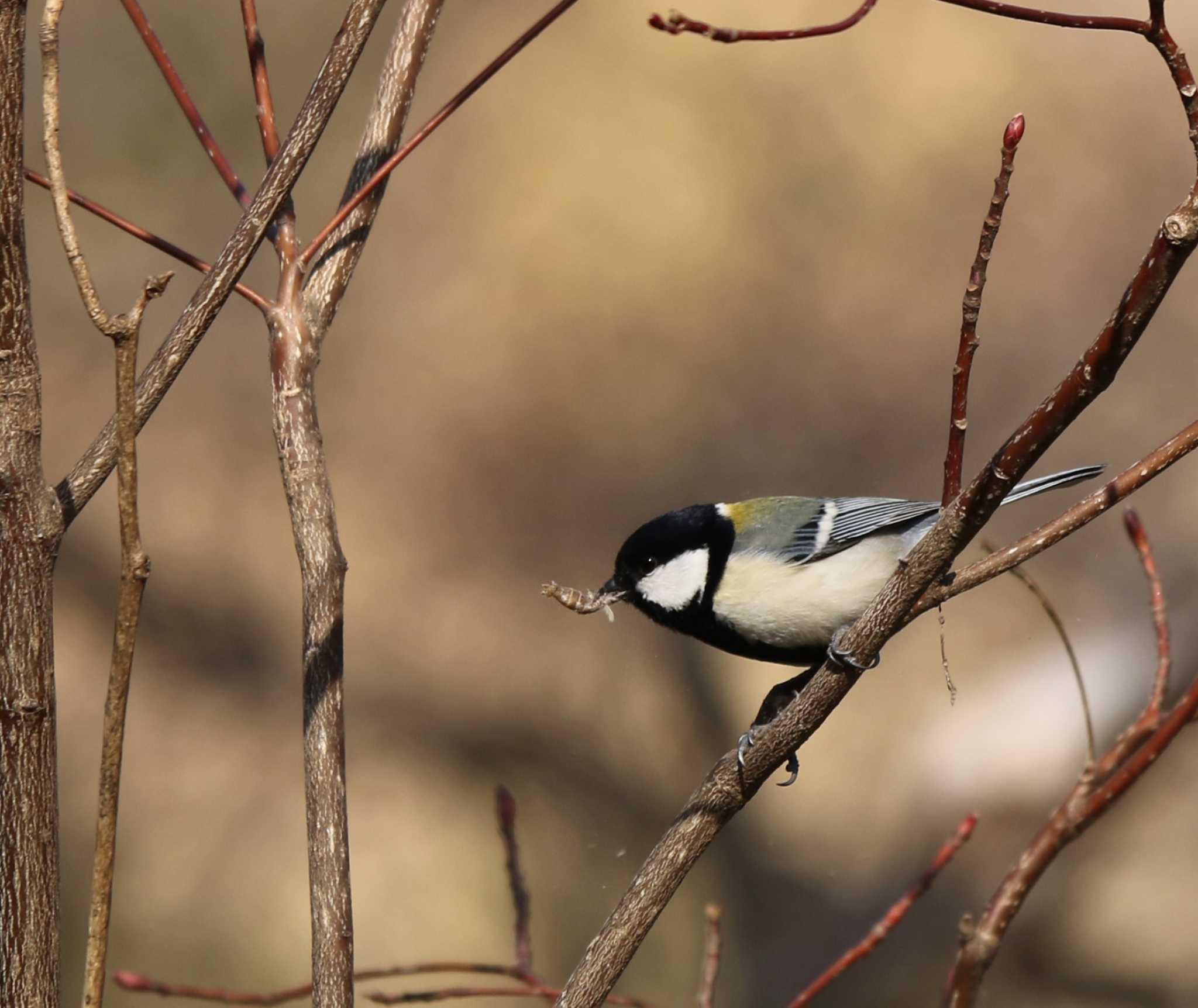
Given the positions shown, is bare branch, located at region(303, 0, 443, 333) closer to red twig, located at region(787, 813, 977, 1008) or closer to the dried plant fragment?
the dried plant fragment

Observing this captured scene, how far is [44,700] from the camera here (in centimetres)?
108

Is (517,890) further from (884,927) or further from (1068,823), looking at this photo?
(1068,823)

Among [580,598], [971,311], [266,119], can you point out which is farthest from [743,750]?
[266,119]

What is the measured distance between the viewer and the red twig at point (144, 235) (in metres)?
1.32

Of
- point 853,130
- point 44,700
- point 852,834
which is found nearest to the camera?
point 44,700

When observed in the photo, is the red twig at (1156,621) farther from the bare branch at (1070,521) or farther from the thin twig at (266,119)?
the thin twig at (266,119)

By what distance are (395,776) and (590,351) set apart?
1.67m

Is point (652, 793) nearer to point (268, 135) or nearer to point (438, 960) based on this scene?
point (438, 960)

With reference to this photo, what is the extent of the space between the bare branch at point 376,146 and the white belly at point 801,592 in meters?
1.06

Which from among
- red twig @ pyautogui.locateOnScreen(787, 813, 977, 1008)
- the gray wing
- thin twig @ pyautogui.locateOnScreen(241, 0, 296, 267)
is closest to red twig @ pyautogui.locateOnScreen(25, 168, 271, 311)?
thin twig @ pyautogui.locateOnScreen(241, 0, 296, 267)

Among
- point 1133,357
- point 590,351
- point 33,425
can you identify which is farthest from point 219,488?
point 1133,357

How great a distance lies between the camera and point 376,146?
5.08 feet

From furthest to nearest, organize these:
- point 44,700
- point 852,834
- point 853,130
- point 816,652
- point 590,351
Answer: point 853,130 → point 590,351 → point 852,834 → point 816,652 → point 44,700

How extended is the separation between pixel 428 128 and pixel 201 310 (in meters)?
0.36
